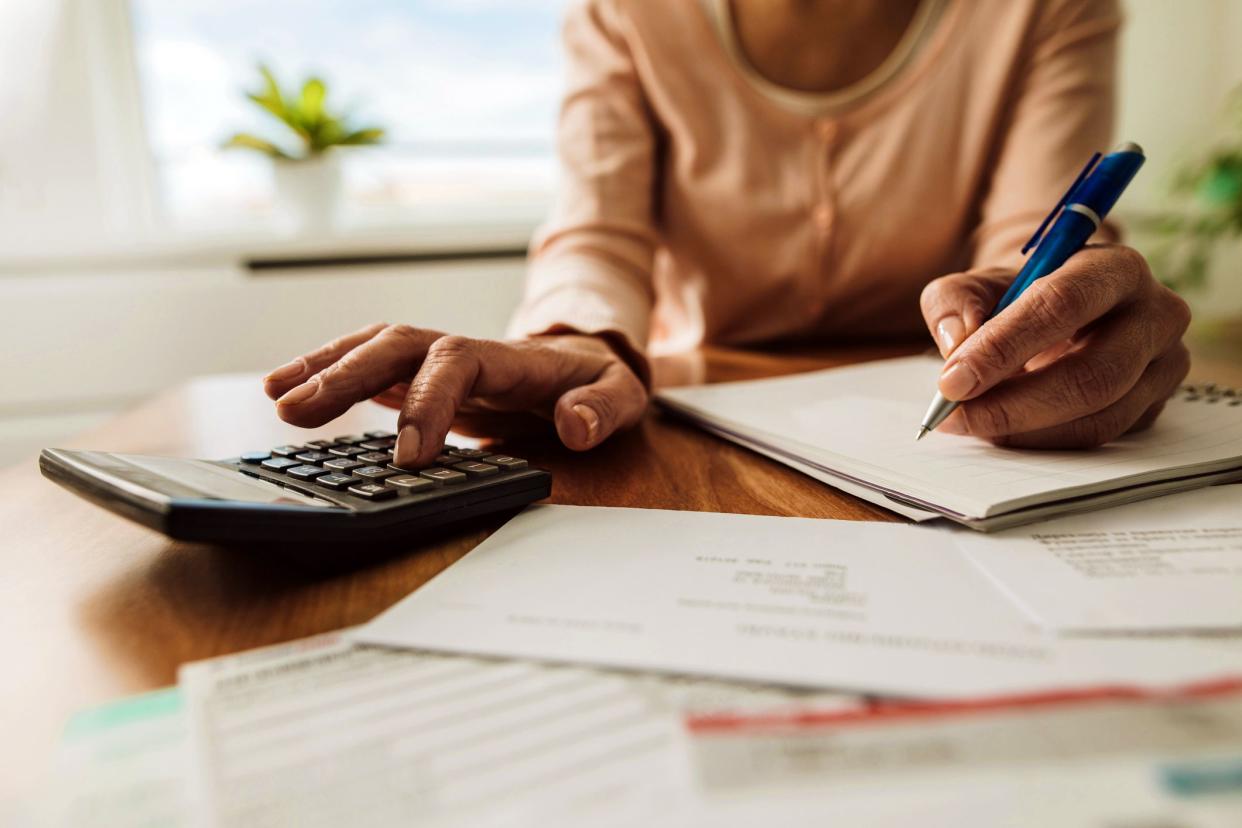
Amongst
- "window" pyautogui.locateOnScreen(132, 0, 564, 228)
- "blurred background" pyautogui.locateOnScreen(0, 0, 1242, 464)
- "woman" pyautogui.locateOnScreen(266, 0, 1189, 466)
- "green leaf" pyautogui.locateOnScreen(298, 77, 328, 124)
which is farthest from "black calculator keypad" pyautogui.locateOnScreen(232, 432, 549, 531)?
"window" pyautogui.locateOnScreen(132, 0, 564, 228)

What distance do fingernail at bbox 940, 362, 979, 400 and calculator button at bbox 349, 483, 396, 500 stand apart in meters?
0.29

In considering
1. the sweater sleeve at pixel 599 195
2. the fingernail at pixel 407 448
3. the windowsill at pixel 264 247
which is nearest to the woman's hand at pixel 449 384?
the fingernail at pixel 407 448

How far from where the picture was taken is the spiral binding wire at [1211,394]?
544 millimetres

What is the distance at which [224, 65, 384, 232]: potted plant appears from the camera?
1.64 m

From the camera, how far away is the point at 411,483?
14.7 inches

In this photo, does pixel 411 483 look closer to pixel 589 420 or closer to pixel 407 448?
pixel 407 448

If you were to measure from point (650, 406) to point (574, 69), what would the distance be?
554mm

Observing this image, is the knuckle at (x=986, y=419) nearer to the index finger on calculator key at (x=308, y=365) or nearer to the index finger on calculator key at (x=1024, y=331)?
the index finger on calculator key at (x=1024, y=331)

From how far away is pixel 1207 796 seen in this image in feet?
0.58

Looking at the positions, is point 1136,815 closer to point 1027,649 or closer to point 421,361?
point 1027,649

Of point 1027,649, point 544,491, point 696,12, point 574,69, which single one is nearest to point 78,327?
point 574,69

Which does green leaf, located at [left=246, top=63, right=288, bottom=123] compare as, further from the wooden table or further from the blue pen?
the blue pen

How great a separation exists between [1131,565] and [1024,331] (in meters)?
0.15

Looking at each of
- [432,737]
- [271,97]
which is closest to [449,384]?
[432,737]
